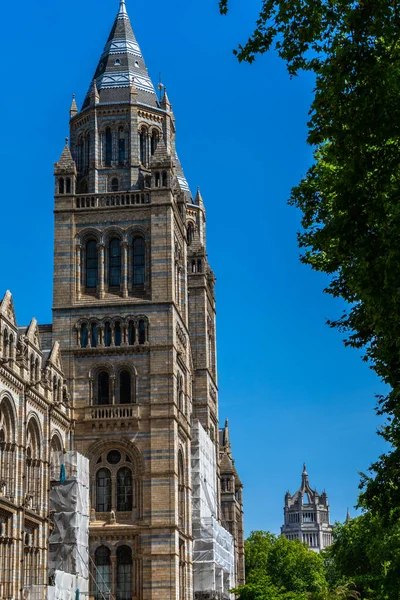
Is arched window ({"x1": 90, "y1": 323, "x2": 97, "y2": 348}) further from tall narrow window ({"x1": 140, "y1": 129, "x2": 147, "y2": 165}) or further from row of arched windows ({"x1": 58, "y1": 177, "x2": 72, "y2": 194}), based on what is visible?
tall narrow window ({"x1": 140, "y1": 129, "x2": 147, "y2": 165})

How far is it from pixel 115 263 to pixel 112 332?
498cm

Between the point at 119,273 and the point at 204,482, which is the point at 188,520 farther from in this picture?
the point at 119,273

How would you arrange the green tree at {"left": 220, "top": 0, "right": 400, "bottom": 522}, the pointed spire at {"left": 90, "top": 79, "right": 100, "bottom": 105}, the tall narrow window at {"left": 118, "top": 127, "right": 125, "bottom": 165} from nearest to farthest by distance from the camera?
the green tree at {"left": 220, "top": 0, "right": 400, "bottom": 522} < the tall narrow window at {"left": 118, "top": 127, "right": 125, "bottom": 165} < the pointed spire at {"left": 90, "top": 79, "right": 100, "bottom": 105}

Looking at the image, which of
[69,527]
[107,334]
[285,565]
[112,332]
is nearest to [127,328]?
[112,332]

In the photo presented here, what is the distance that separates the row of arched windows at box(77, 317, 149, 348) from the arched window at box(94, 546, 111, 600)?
1298cm

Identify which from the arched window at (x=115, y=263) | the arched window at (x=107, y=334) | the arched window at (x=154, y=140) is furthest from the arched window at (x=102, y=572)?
the arched window at (x=154, y=140)

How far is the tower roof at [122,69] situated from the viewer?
7625 cm

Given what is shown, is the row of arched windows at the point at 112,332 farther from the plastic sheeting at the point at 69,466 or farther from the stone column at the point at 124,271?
the plastic sheeting at the point at 69,466

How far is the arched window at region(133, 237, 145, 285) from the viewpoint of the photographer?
7056 cm

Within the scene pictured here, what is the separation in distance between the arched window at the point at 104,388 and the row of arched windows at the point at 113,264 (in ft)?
19.7

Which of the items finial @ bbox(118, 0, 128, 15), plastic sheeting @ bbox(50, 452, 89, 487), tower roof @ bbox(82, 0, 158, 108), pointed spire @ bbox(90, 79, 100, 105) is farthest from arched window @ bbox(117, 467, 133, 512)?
finial @ bbox(118, 0, 128, 15)

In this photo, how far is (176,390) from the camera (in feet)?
226

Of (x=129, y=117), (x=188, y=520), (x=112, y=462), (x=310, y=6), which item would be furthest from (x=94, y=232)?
(x=310, y=6)

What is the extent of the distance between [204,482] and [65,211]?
2304 centimetres
